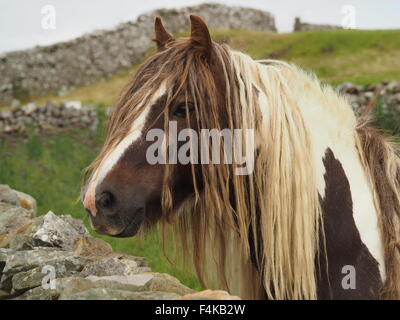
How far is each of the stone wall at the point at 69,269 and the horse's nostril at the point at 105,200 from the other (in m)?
0.48

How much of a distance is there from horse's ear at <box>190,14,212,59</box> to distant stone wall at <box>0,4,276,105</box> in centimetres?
1989

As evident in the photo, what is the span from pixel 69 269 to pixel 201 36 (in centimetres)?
194

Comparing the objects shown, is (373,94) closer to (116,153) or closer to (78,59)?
(116,153)

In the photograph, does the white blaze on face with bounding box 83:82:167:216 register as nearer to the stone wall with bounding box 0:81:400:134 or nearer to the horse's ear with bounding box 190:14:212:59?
the horse's ear with bounding box 190:14:212:59

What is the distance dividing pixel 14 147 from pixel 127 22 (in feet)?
43.2

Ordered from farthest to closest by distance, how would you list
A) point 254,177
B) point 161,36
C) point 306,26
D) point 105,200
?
point 306,26
point 161,36
point 254,177
point 105,200

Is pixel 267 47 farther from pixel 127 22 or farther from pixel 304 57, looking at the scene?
pixel 127 22

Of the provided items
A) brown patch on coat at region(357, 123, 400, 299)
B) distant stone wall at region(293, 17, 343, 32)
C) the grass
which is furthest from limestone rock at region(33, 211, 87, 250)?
distant stone wall at region(293, 17, 343, 32)

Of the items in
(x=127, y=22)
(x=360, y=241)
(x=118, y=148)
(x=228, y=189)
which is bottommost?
(x=360, y=241)

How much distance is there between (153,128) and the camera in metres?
2.47

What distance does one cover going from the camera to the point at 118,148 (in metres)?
2.42

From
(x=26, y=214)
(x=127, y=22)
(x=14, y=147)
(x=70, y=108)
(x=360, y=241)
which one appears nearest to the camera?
(x=360, y=241)

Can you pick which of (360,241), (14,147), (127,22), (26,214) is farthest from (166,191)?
(127,22)

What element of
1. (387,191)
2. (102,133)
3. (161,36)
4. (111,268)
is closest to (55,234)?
(111,268)
